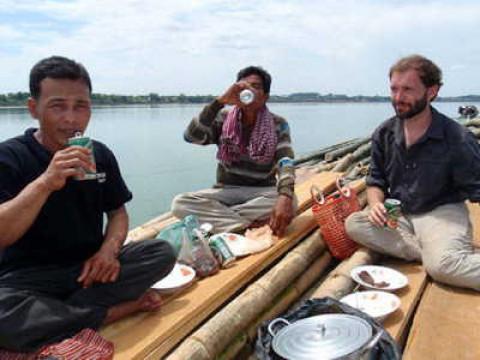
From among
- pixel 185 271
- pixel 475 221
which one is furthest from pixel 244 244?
pixel 475 221

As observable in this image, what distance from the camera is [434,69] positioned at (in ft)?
11.1

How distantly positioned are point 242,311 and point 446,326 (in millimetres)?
1089

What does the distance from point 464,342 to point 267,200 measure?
201 centimetres

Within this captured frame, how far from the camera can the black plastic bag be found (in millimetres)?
1939

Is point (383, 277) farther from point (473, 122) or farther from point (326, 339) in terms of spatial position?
point (473, 122)

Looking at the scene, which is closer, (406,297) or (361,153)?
(406,297)

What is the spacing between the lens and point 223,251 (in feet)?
11.0

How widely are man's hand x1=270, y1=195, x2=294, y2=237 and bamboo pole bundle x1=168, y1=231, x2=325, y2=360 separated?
0.77 ft

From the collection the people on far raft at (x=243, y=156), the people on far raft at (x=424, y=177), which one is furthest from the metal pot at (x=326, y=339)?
the people on far raft at (x=243, y=156)

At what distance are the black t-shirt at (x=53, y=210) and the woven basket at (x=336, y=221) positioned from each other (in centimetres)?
173

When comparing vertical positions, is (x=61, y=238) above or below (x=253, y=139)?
below

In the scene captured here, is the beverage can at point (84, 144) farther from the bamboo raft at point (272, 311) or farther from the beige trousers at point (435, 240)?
the beige trousers at point (435, 240)

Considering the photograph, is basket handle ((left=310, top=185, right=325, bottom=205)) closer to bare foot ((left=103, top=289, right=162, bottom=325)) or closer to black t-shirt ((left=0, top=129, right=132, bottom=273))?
bare foot ((left=103, top=289, right=162, bottom=325))

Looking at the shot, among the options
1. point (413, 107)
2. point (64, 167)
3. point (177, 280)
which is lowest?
point (177, 280)
